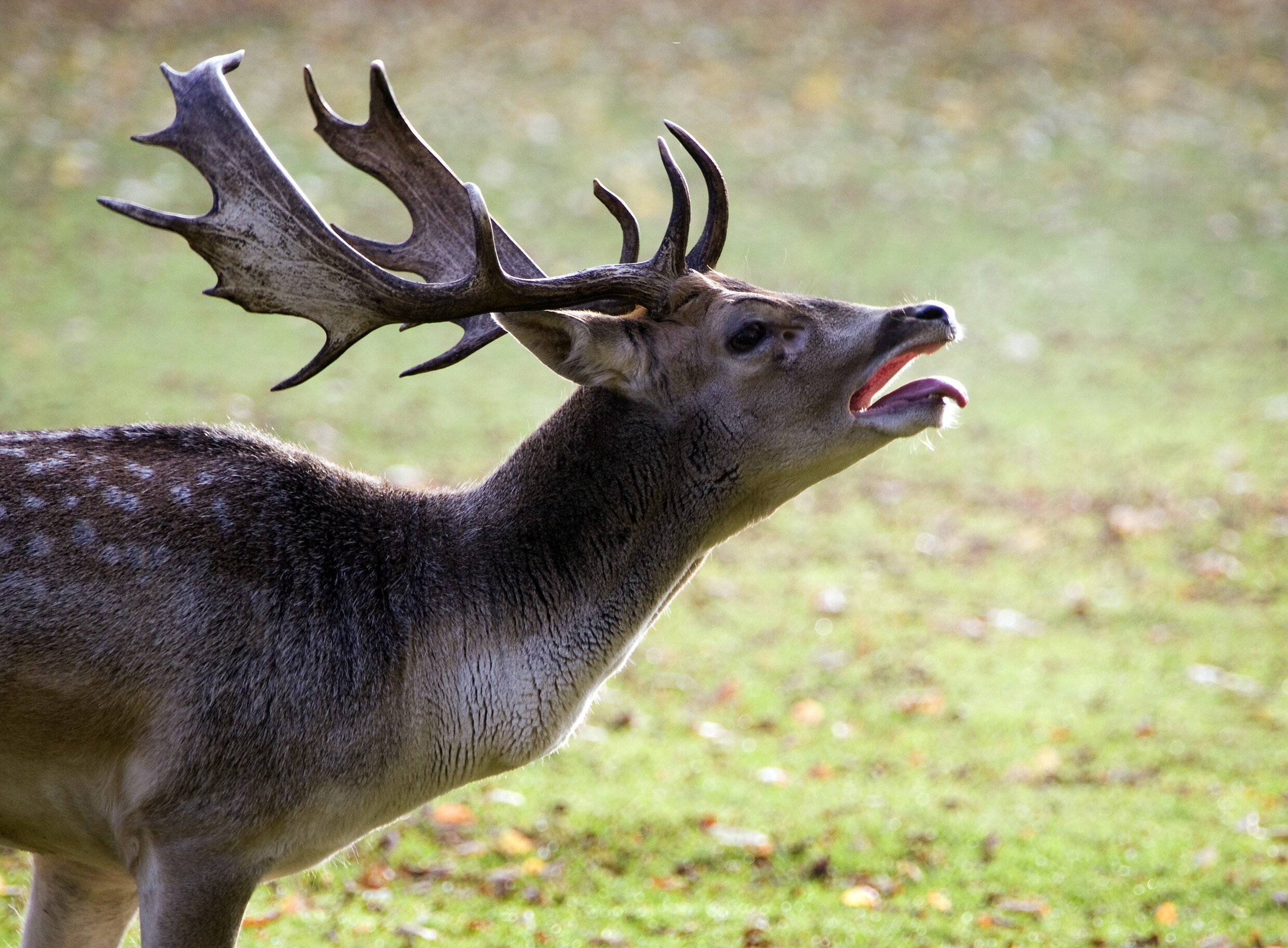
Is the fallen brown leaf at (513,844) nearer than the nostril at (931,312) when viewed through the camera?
No

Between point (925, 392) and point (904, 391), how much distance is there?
7 centimetres

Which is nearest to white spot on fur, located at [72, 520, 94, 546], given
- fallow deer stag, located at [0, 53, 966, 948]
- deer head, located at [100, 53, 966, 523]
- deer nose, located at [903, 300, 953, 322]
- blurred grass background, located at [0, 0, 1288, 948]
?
fallow deer stag, located at [0, 53, 966, 948]

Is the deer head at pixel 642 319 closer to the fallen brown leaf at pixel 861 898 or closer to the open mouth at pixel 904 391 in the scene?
the open mouth at pixel 904 391

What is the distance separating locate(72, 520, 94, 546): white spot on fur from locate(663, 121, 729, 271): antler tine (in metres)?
1.83

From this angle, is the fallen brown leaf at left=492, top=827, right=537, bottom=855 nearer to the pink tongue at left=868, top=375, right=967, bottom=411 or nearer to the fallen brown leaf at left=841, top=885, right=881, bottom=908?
the fallen brown leaf at left=841, top=885, right=881, bottom=908

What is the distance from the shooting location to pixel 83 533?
Answer: 363 cm

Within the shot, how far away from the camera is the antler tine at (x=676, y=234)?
414 centimetres

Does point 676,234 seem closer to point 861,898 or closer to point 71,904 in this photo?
point 71,904

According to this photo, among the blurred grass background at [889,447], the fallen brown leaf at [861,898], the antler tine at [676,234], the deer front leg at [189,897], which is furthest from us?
the blurred grass background at [889,447]

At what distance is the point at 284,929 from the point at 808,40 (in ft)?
50.2

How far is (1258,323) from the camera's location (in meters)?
13.0

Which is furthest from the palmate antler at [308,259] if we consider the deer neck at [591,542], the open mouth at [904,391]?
the open mouth at [904,391]

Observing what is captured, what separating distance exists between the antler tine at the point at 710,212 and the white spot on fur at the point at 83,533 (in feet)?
6.00

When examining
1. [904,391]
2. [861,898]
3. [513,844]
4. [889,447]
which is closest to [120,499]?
[904,391]
